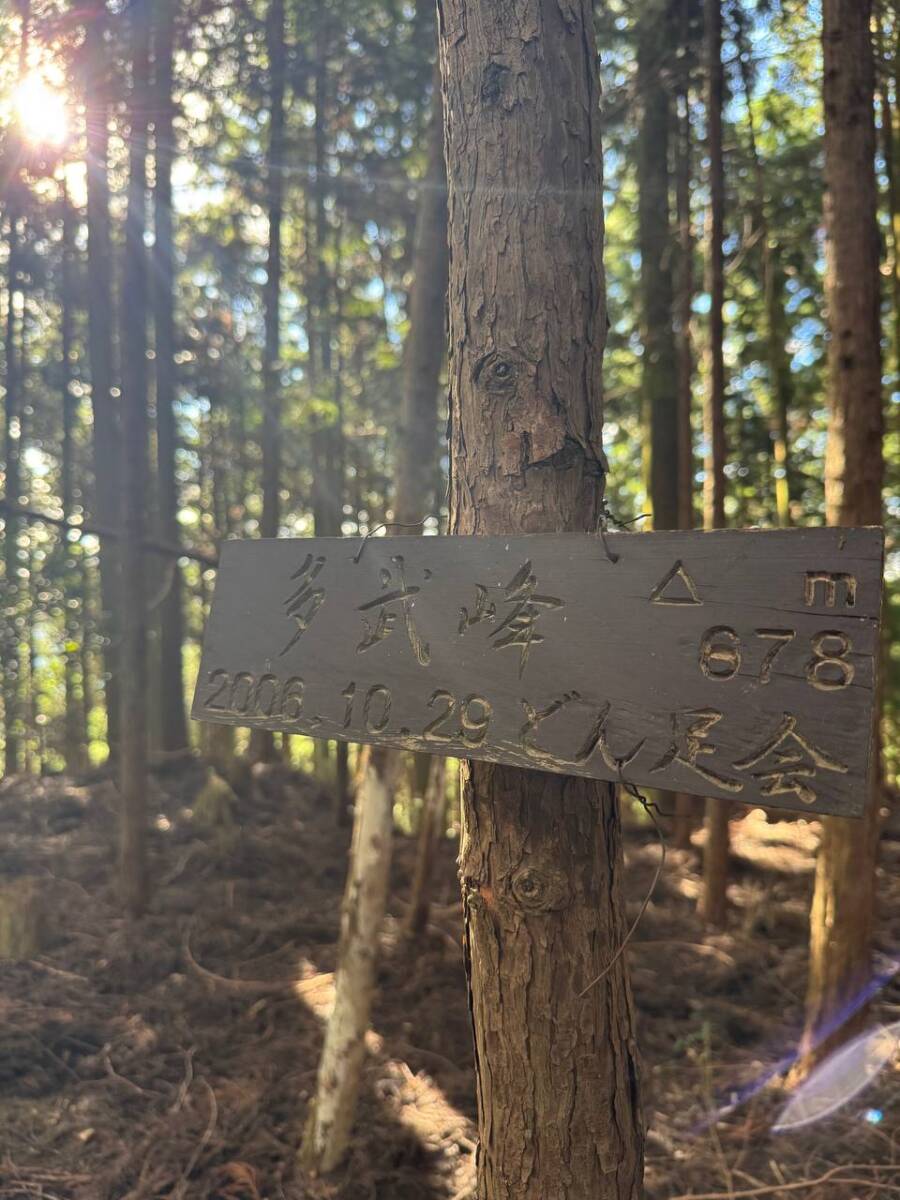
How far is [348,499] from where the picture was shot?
11.2 meters

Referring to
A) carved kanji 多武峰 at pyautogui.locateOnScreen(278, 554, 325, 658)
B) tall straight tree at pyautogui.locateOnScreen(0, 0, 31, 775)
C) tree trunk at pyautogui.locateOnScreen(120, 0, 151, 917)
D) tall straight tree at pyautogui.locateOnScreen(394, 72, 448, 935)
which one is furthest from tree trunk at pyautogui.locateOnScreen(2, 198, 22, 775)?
carved kanji 多武峰 at pyautogui.locateOnScreen(278, 554, 325, 658)

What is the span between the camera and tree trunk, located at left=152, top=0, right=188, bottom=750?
643 cm

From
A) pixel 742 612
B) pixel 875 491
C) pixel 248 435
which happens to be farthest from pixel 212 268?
pixel 742 612

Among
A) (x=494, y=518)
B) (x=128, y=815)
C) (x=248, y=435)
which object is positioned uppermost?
(x=248, y=435)

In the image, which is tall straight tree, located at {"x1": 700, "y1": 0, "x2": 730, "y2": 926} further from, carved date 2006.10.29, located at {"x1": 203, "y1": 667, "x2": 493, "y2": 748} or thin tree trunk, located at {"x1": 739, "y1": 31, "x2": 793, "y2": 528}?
carved date 2006.10.29, located at {"x1": 203, "y1": 667, "x2": 493, "y2": 748}

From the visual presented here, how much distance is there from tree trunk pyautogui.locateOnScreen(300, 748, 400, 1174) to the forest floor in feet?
0.48

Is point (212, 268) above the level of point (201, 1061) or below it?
above

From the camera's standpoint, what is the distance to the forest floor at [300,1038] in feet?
10.6

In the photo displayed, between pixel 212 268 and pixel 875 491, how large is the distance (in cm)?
884

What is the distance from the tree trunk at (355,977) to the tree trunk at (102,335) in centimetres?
335

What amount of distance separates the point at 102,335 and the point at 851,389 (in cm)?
748

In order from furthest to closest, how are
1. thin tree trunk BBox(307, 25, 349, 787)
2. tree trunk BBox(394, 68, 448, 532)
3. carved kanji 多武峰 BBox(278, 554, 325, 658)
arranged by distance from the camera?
thin tree trunk BBox(307, 25, 349, 787) < tree trunk BBox(394, 68, 448, 532) < carved kanji 多武峰 BBox(278, 554, 325, 658)

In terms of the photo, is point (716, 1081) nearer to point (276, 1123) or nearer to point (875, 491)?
point (276, 1123)

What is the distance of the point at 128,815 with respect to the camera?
18.4 feet
